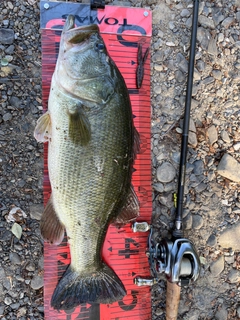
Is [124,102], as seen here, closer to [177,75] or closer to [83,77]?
[83,77]

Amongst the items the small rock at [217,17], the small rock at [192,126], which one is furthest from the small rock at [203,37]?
the small rock at [192,126]

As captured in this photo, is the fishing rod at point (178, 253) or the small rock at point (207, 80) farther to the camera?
the small rock at point (207, 80)

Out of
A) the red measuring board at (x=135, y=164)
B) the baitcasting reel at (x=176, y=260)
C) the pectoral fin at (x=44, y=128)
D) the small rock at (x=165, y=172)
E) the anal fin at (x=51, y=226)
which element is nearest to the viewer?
the pectoral fin at (x=44, y=128)

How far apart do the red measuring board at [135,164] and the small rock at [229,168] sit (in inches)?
26.0

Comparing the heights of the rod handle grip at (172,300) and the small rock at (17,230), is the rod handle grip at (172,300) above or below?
below

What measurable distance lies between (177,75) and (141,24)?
0.52 meters

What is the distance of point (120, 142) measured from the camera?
2.23 meters

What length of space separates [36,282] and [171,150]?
154cm

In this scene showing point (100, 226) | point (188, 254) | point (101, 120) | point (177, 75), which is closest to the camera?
point (101, 120)

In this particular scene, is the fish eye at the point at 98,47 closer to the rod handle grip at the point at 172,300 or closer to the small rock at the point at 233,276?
the rod handle grip at the point at 172,300

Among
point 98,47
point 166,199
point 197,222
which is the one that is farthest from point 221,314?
point 98,47

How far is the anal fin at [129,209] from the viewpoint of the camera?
2459mm

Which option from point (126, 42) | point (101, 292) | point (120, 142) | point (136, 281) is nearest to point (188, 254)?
point (136, 281)

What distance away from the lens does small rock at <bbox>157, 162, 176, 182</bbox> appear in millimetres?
2973
